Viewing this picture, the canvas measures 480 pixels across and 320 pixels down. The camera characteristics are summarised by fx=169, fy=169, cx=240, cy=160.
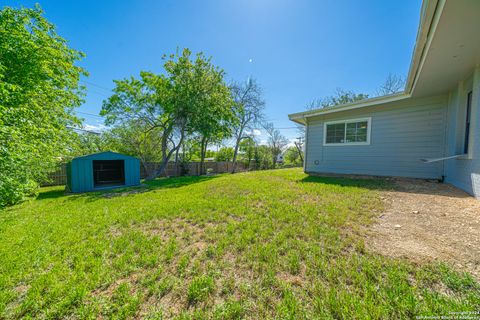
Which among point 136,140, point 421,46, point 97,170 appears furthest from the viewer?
point 136,140

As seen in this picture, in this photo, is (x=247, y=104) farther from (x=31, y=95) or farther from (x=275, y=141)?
(x=31, y=95)

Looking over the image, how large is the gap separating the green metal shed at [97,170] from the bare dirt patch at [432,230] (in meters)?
9.60

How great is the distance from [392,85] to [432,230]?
2023 cm

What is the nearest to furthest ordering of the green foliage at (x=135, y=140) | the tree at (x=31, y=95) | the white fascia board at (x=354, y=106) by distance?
the tree at (x=31, y=95)
the white fascia board at (x=354, y=106)
the green foliage at (x=135, y=140)

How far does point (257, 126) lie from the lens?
57.9ft

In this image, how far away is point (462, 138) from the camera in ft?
14.6

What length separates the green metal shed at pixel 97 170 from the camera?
7.06 metres

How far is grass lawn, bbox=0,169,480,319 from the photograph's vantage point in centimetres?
133

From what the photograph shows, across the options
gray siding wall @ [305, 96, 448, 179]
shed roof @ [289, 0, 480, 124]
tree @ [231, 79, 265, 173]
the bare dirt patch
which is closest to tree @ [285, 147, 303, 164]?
tree @ [231, 79, 265, 173]

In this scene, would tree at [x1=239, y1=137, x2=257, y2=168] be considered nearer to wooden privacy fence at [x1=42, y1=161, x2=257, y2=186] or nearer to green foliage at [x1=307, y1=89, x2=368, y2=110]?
wooden privacy fence at [x1=42, y1=161, x2=257, y2=186]

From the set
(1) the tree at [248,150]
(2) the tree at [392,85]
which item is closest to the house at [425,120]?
(1) the tree at [248,150]

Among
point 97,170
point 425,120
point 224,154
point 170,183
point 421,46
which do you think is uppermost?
point 421,46

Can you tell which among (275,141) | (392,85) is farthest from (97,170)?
(392,85)

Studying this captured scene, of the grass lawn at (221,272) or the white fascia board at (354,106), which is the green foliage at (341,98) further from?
the grass lawn at (221,272)
